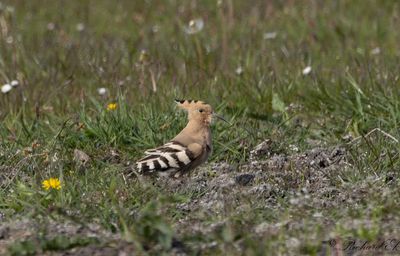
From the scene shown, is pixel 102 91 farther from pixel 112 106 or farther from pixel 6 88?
pixel 112 106

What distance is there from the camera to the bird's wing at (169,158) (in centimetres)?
548

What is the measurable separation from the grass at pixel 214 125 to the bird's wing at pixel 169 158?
0.15 metres

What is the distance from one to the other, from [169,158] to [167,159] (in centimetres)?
1

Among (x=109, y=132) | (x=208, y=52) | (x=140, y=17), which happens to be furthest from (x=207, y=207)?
(x=140, y=17)

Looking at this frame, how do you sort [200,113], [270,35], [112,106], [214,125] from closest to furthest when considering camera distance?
1. [200,113]
2. [214,125]
3. [112,106]
4. [270,35]

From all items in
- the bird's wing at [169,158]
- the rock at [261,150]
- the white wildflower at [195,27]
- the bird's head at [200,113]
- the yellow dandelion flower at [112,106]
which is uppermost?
the bird's head at [200,113]

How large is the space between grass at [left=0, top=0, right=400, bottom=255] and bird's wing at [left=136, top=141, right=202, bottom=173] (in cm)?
15

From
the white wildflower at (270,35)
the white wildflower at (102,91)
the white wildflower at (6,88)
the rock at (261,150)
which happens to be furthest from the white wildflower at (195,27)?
the rock at (261,150)

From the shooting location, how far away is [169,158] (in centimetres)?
548

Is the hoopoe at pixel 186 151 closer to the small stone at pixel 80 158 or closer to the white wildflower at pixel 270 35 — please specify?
the small stone at pixel 80 158

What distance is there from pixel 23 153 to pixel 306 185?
5.68ft

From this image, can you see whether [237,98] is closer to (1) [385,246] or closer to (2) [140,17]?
(1) [385,246]

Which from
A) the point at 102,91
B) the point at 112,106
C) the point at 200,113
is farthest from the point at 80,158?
the point at 102,91

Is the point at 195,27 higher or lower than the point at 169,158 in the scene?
lower
